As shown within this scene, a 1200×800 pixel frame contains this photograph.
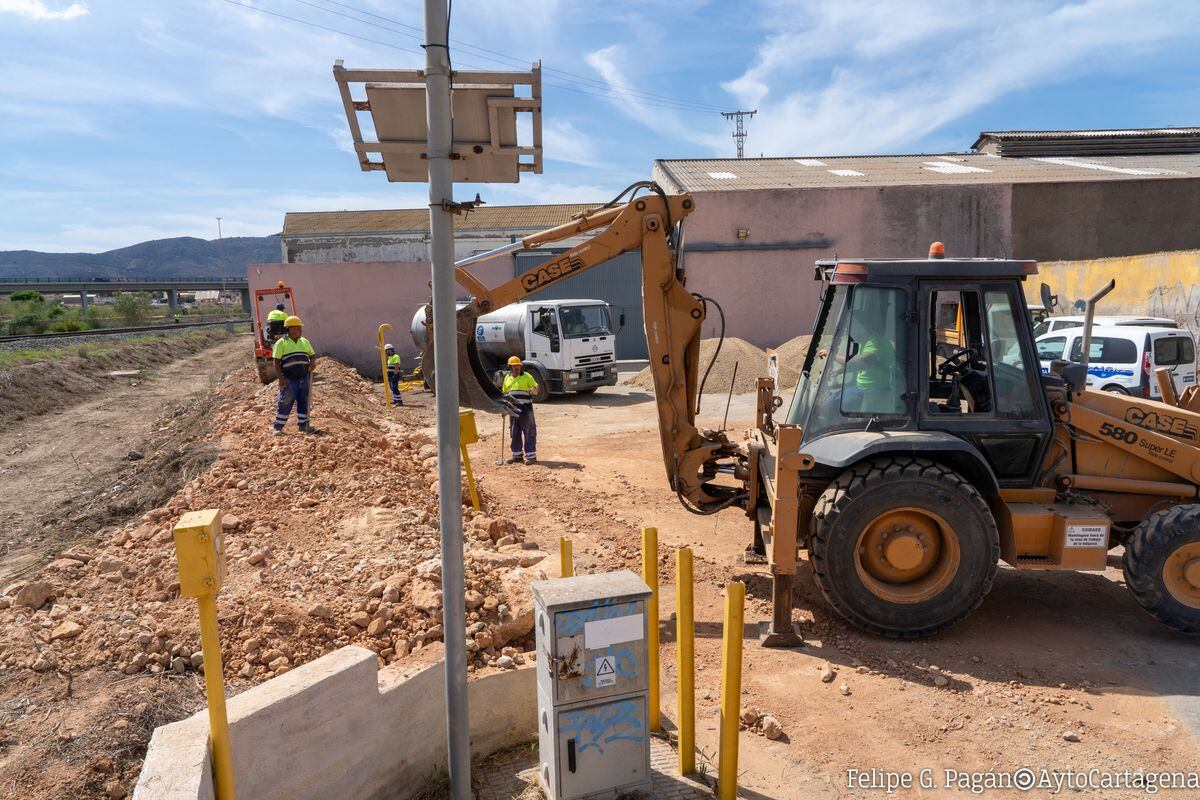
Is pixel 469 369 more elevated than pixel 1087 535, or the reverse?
pixel 469 369

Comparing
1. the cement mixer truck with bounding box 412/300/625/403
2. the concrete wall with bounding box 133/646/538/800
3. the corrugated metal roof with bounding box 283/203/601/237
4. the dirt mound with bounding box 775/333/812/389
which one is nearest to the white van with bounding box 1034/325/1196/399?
the dirt mound with bounding box 775/333/812/389

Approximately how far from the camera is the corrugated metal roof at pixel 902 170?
976 inches

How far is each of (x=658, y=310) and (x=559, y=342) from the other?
1166 cm

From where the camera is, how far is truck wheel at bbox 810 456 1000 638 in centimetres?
538

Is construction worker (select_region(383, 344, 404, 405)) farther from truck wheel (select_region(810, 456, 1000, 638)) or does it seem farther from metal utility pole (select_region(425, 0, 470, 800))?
metal utility pole (select_region(425, 0, 470, 800))

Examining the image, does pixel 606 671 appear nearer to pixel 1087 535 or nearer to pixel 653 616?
pixel 653 616

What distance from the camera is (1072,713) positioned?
15.2 feet

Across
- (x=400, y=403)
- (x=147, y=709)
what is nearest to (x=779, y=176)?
(x=400, y=403)

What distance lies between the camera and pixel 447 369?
3486 millimetres

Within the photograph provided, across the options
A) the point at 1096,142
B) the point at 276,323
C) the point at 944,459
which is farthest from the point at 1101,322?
the point at 1096,142

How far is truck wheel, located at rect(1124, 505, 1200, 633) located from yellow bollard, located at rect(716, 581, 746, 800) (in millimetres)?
3480

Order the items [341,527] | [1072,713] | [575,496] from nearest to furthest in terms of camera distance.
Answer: [1072,713]
[341,527]
[575,496]

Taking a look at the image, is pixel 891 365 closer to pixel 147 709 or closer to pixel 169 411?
pixel 147 709

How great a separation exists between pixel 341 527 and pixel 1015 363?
5.35 metres
